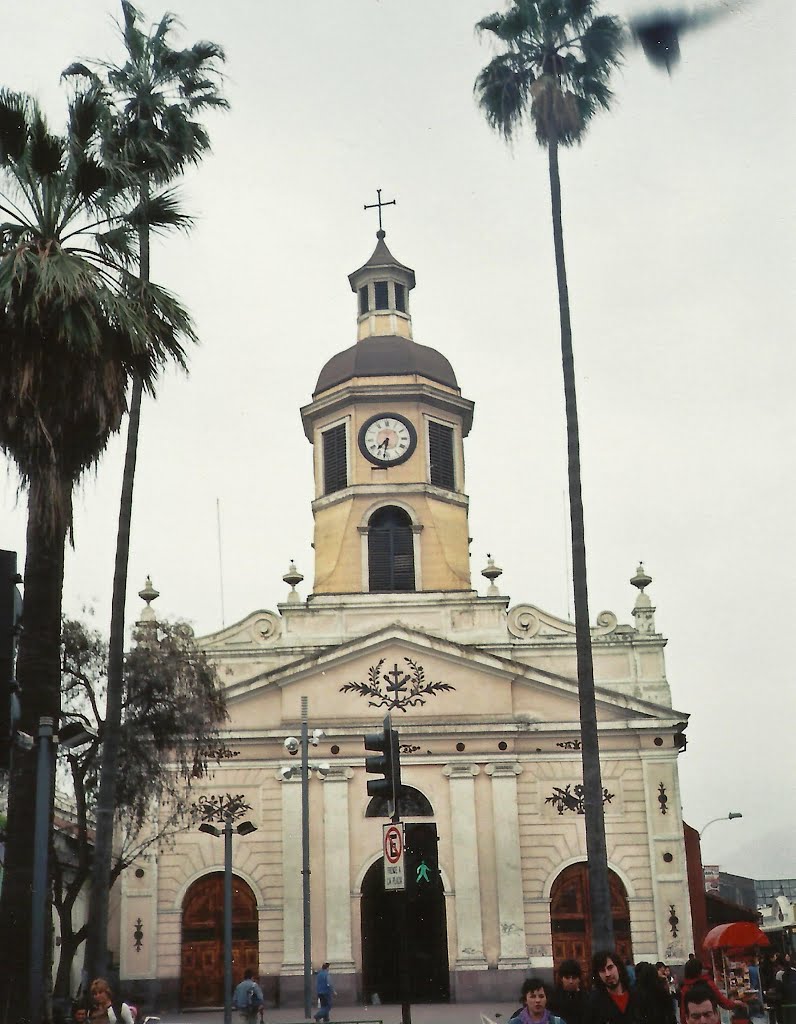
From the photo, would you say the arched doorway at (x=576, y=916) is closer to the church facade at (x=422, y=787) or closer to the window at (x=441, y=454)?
the church facade at (x=422, y=787)

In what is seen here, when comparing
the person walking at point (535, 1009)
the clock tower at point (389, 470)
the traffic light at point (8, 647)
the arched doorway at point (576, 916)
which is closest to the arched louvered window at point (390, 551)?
the clock tower at point (389, 470)

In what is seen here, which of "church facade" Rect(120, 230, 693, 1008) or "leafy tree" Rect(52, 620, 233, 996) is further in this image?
"church facade" Rect(120, 230, 693, 1008)

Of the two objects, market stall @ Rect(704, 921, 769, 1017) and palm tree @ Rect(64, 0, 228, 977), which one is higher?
palm tree @ Rect(64, 0, 228, 977)

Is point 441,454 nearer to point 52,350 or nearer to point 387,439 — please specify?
point 387,439

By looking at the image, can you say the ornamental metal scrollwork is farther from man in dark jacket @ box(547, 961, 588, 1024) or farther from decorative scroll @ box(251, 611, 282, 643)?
man in dark jacket @ box(547, 961, 588, 1024)

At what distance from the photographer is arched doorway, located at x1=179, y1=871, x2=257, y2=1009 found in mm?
39969

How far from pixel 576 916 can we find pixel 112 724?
70.3ft

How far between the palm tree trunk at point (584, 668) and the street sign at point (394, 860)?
7.09 meters

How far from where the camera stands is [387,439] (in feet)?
152

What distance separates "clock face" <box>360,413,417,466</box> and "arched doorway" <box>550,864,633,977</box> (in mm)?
14090

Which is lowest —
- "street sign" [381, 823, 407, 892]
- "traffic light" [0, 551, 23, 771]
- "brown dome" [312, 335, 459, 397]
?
"street sign" [381, 823, 407, 892]

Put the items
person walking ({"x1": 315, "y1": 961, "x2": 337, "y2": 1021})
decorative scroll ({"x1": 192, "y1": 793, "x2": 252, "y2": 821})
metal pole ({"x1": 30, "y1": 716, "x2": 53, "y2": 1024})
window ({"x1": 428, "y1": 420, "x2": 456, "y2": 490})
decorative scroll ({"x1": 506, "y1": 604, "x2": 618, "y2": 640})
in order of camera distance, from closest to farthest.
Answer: metal pole ({"x1": 30, "y1": 716, "x2": 53, "y2": 1024}) < person walking ({"x1": 315, "y1": 961, "x2": 337, "y2": 1021}) < decorative scroll ({"x1": 192, "y1": 793, "x2": 252, "y2": 821}) < decorative scroll ({"x1": 506, "y1": 604, "x2": 618, "y2": 640}) < window ({"x1": 428, "y1": 420, "x2": 456, "y2": 490})

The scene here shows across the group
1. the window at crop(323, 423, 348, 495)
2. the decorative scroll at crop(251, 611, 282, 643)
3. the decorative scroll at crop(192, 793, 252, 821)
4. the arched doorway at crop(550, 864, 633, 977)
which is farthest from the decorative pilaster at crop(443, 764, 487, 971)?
the window at crop(323, 423, 348, 495)

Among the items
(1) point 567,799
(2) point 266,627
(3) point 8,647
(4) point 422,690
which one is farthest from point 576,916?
(3) point 8,647
